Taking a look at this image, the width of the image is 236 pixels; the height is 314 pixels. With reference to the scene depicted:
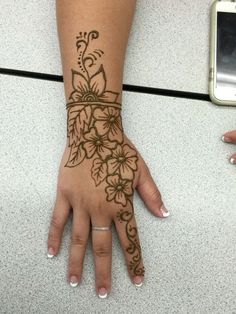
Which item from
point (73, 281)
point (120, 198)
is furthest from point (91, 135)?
point (73, 281)

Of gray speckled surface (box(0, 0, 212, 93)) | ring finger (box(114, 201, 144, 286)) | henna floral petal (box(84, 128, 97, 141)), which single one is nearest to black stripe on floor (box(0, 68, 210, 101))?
gray speckled surface (box(0, 0, 212, 93))

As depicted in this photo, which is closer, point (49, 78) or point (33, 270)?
point (33, 270)

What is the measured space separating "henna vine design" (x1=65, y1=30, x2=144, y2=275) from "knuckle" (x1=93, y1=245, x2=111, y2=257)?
5 cm

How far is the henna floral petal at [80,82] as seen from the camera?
58 centimetres

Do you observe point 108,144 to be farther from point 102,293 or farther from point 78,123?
point 102,293

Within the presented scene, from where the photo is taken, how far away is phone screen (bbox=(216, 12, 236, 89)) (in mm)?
631

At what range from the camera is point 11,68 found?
2.10 ft

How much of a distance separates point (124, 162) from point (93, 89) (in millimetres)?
137

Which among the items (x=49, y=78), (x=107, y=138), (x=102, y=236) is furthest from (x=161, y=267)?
(x=49, y=78)

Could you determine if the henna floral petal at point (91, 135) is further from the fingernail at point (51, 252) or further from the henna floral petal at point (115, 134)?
the fingernail at point (51, 252)

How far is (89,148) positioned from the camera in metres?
0.57

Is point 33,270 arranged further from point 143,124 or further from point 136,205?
point 143,124

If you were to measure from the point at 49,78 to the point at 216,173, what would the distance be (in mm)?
356

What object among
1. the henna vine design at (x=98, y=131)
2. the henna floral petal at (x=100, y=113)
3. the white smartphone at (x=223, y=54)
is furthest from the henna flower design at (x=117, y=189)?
the white smartphone at (x=223, y=54)
